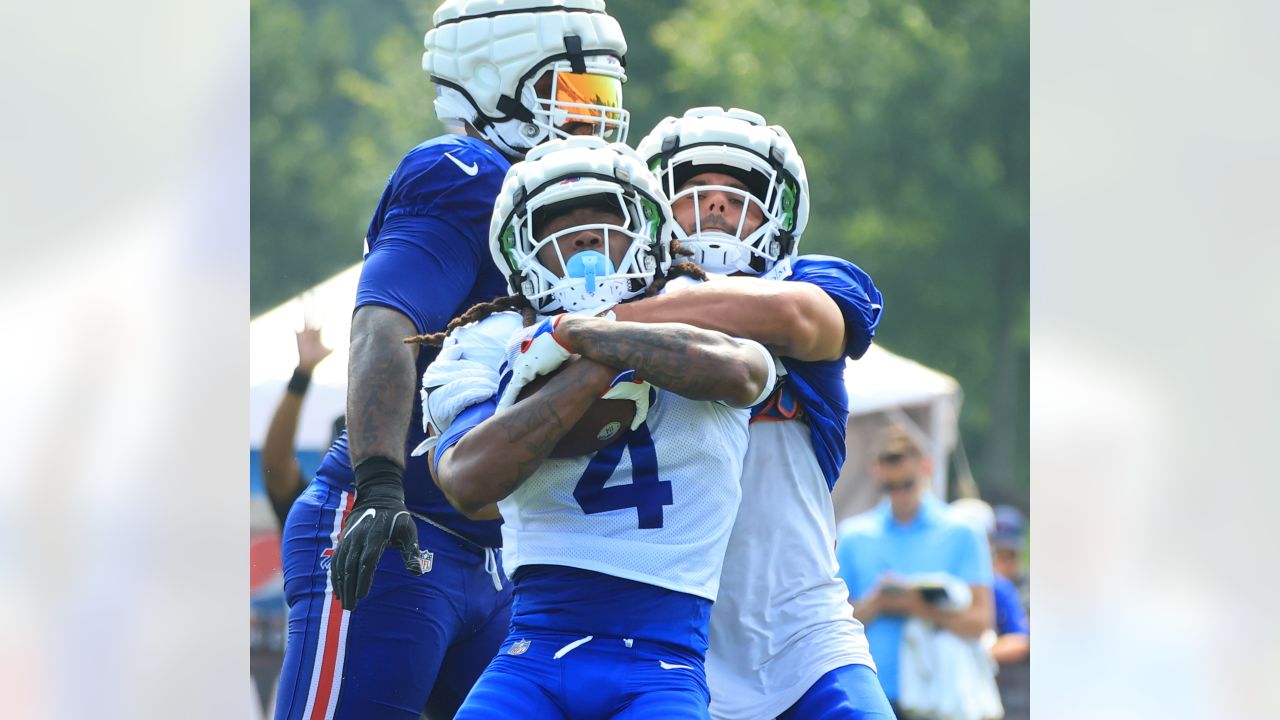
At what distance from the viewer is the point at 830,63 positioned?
1529 cm

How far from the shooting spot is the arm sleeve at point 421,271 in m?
3.48

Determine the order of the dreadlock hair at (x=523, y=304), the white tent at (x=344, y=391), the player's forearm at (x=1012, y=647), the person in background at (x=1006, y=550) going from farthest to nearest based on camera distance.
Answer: the person in background at (x=1006, y=550)
the player's forearm at (x=1012, y=647)
the white tent at (x=344, y=391)
the dreadlock hair at (x=523, y=304)

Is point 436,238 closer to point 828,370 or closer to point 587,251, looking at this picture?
point 587,251

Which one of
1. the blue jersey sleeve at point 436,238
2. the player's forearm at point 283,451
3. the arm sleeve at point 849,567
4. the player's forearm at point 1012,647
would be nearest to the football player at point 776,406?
the blue jersey sleeve at point 436,238

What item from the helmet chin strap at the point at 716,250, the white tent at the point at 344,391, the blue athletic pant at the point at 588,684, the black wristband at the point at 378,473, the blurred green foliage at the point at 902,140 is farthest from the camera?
the blurred green foliage at the point at 902,140

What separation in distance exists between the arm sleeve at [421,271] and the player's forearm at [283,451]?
2576mm

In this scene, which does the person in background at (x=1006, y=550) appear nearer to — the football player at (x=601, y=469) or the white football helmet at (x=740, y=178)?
the white football helmet at (x=740, y=178)

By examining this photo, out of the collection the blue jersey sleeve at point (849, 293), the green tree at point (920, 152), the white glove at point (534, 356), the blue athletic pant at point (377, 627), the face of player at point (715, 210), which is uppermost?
the green tree at point (920, 152)

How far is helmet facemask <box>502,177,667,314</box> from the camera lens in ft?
9.95

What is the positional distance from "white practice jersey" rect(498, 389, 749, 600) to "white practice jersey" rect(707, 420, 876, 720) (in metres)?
0.17

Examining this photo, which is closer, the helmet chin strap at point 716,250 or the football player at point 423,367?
the helmet chin strap at point 716,250
